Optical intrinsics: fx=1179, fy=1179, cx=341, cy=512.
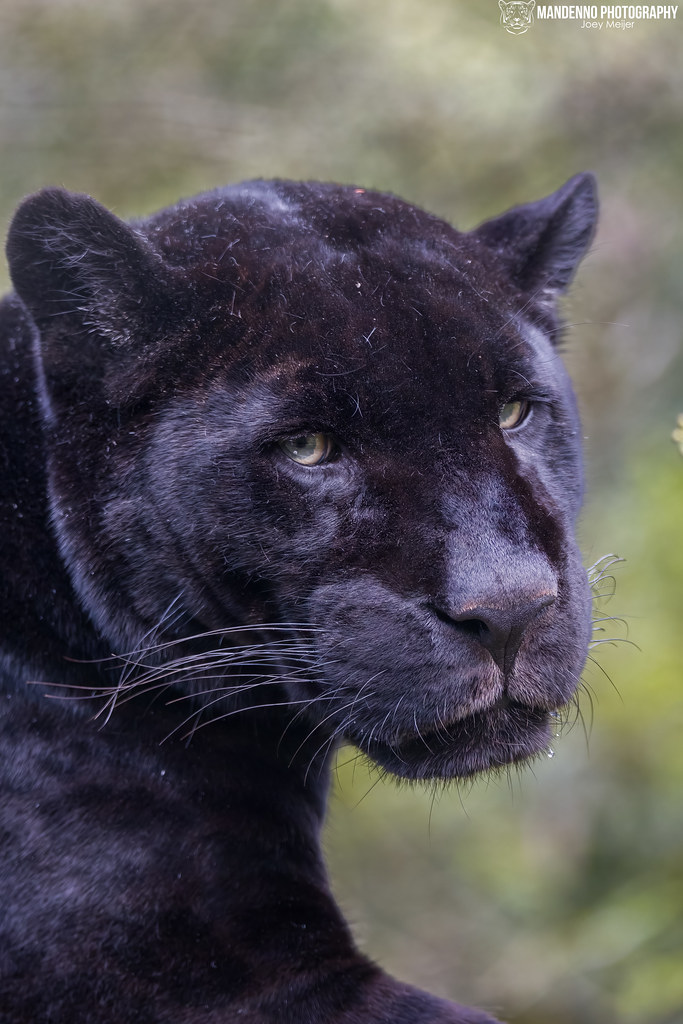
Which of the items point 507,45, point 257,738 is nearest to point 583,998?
point 257,738

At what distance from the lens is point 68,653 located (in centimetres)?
263

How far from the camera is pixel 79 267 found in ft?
8.42

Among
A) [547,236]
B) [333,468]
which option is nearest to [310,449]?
[333,468]

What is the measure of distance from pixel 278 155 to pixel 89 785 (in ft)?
17.7

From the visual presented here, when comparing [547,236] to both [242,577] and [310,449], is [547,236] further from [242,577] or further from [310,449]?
[242,577]

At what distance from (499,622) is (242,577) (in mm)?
599

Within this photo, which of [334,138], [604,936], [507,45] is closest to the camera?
[604,936]

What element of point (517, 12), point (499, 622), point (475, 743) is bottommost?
point (475, 743)

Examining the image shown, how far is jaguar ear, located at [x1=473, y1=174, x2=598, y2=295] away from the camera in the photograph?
→ 3080 mm

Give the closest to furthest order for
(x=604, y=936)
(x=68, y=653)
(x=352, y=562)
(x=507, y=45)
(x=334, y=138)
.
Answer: (x=352, y=562), (x=68, y=653), (x=604, y=936), (x=507, y=45), (x=334, y=138)

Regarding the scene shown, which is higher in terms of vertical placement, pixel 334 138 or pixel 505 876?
pixel 334 138

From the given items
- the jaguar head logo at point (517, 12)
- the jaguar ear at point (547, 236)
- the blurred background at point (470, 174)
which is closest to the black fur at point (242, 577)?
the jaguar ear at point (547, 236)

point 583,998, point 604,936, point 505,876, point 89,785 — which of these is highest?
point 89,785

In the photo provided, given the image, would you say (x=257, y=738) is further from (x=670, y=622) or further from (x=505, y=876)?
(x=505, y=876)
